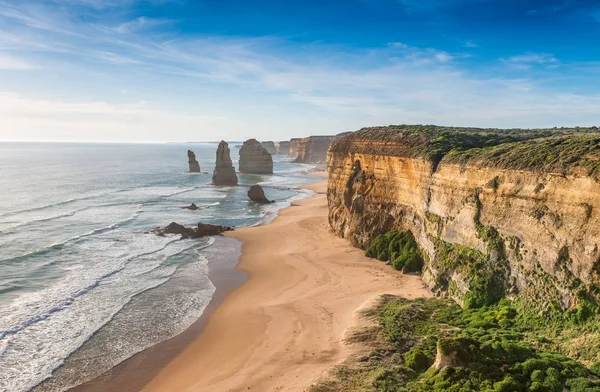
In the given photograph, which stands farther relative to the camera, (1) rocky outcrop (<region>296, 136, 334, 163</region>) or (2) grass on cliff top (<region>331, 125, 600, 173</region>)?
(1) rocky outcrop (<region>296, 136, 334, 163</region>)

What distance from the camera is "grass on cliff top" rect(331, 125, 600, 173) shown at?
61.4ft

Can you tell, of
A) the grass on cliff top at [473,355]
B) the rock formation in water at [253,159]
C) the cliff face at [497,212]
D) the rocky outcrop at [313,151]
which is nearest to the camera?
the grass on cliff top at [473,355]

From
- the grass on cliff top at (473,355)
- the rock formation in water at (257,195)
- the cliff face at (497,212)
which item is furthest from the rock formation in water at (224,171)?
the grass on cliff top at (473,355)

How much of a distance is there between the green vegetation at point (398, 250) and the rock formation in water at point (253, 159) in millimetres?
86882

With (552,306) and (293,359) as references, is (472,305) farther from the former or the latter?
(293,359)

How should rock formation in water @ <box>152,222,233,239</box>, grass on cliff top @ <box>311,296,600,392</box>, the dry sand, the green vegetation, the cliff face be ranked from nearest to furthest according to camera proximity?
grass on cliff top @ <box>311,296,600,392</box> → the cliff face → the dry sand → the green vegetation → rock formation in water @ <box>152,222,233,239</box>

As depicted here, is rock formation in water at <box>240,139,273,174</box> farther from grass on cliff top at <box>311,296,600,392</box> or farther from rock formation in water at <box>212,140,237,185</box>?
grass on cliff top at <box>311,296,600,392</box>

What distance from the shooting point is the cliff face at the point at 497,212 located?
17422mm

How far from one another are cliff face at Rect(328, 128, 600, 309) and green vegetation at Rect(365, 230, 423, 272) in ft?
2.69

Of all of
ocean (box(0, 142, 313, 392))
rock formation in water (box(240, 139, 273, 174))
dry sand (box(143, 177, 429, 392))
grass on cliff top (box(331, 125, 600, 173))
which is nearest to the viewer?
dry sand (box(143, 177, 429, 392))

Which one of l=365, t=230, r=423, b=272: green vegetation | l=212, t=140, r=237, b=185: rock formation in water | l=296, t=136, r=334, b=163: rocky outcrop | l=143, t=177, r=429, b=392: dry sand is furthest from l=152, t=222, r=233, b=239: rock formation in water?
l=296, t=136, r=334, b=163: rocky outcrop

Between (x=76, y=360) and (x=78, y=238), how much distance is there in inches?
1040

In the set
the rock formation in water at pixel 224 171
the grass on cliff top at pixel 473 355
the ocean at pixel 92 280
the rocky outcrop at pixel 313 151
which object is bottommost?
the ocean at pixel 92 280

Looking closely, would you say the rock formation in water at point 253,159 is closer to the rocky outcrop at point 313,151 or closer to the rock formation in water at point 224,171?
the rock formation in water at point 224,171
